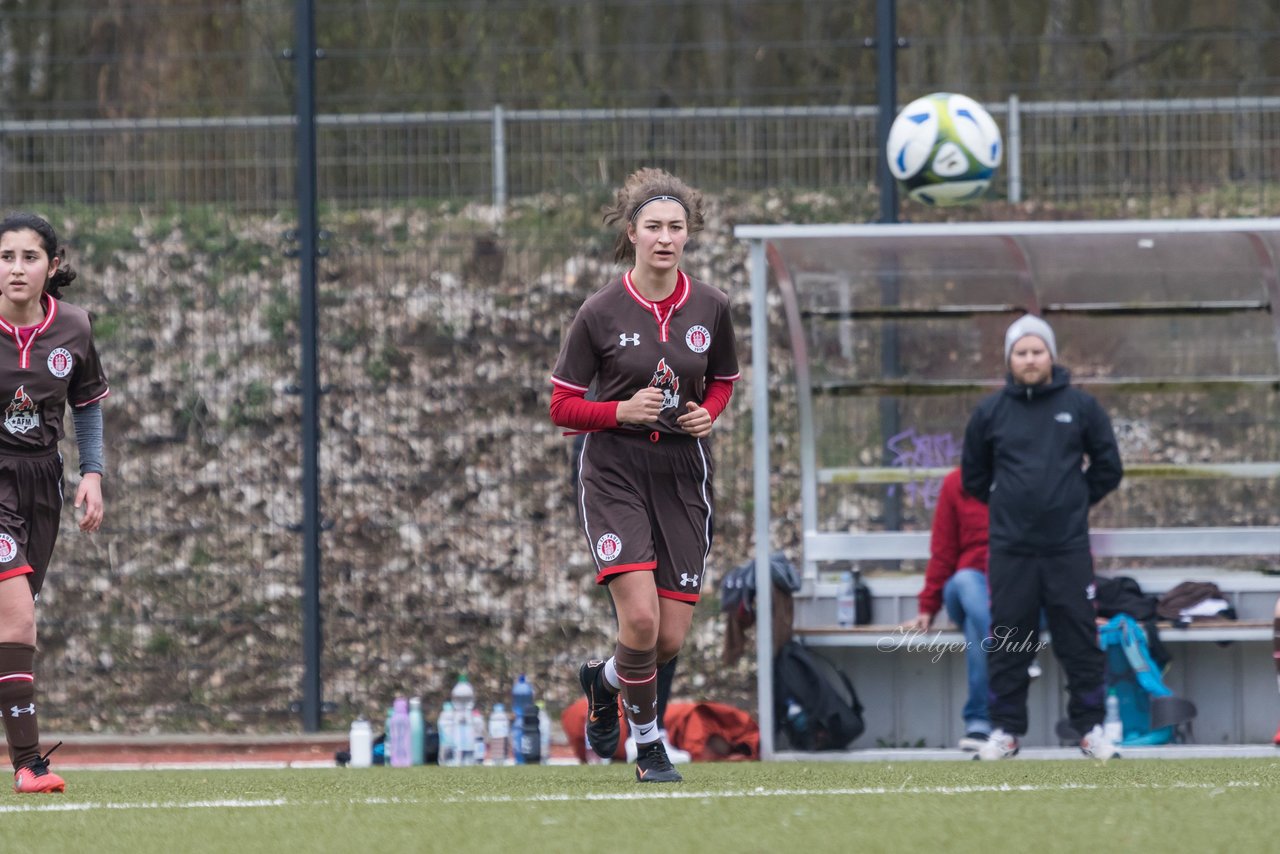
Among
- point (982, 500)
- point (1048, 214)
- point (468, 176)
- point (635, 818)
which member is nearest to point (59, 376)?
point (635, 818)

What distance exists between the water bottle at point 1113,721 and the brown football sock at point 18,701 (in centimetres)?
429

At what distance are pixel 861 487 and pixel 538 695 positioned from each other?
84.6 inches

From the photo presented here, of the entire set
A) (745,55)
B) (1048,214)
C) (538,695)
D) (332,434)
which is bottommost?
(538,695)

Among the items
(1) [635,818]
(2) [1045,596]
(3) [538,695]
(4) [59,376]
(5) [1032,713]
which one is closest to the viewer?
(1) [635,818]

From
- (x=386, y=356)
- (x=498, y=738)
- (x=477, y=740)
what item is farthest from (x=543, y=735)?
(x=386, y=356)

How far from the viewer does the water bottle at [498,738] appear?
8.34 meters

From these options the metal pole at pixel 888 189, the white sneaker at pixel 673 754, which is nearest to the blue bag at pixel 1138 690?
the metal pole at pixel 888 189

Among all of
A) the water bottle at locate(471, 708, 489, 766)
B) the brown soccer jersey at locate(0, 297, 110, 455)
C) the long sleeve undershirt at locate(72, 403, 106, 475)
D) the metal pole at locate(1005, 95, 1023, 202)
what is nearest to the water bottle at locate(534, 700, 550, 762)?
the water bottle at locate(471, 708, 489, 766)

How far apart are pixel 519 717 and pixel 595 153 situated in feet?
11.2

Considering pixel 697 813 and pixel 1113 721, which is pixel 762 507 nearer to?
pixel 1113 721

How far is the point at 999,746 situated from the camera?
761 cm

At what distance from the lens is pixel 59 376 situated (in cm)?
590

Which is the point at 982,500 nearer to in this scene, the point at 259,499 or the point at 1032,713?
the point at 1032,713

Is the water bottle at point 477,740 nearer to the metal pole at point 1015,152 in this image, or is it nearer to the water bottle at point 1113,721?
the water bottle at point 1113,721
